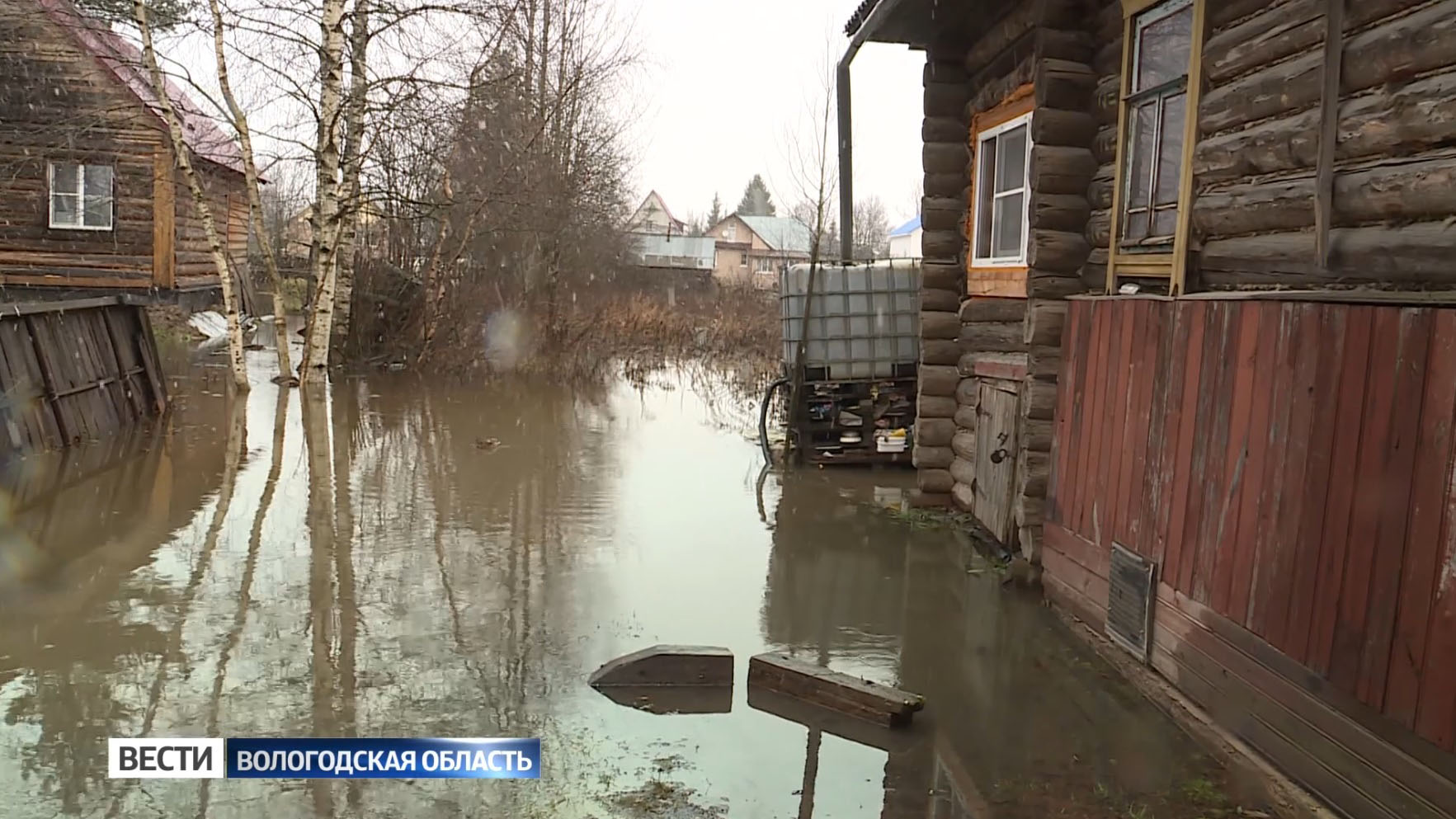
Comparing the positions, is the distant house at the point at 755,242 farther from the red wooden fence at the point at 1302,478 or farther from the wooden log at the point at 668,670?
the wooden log at the point at 668,670

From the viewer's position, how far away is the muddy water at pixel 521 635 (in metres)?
4.64

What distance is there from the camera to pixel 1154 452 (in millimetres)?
5934

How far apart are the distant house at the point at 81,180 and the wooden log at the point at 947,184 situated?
15431mm

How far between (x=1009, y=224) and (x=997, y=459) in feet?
7.19

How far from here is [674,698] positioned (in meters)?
5.70

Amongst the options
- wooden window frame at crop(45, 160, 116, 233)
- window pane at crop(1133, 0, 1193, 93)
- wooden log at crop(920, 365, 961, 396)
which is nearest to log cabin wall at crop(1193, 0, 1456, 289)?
window pane at crop(1133, 0, 1193, 93)

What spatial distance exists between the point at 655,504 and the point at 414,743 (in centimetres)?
546

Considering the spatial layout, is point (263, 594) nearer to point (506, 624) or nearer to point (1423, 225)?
point (506, 624)

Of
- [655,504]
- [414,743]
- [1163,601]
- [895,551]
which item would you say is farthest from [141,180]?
[1163,601]

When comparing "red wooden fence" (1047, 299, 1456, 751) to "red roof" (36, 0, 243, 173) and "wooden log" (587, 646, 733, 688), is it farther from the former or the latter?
"red roof" (36, 0, 243, 173)

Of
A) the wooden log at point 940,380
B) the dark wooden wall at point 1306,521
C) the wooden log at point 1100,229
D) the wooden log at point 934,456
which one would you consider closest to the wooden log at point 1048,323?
the wooden log at point 1100,229

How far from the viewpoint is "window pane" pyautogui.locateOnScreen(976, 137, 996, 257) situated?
9750 millimetres

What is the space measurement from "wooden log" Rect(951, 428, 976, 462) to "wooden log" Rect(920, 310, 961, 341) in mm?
943

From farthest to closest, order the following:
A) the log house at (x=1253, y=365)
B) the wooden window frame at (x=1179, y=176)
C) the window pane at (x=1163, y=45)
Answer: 1. the window pane at (x=1163, y=45)
2. the wooden window frame at (x=1179, y=176)
3. the log house at (x=1253, y=365)
